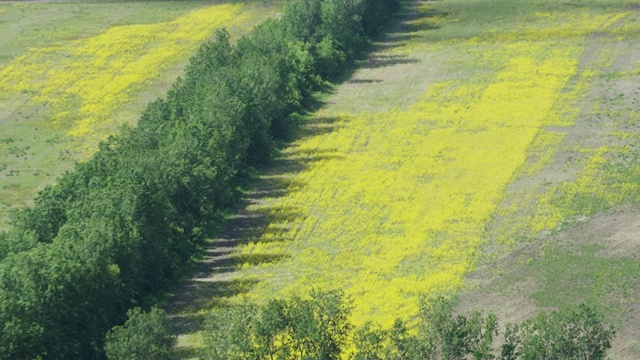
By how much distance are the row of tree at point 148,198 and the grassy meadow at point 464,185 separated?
148 inches

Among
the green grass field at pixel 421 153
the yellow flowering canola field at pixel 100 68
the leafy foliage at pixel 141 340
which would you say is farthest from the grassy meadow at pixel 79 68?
the leafy foliage at pixel 141 340

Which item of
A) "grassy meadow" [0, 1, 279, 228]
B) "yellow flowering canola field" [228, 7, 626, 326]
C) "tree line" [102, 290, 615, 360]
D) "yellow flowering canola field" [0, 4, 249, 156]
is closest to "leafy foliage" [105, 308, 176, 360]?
"tree line" [102, 290, 615, 360]

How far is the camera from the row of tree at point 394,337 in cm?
6894

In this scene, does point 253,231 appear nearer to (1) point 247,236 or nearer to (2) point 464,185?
(1) point 247,236

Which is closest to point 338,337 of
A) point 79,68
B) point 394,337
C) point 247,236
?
point 394,337

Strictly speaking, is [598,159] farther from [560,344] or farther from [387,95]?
[560,344]

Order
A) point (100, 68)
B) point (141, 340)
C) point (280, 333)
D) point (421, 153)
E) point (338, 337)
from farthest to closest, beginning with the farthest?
point (100, 68) < point (421, 153) < point (338, 337) < point (141, 340) < point (280, 333)

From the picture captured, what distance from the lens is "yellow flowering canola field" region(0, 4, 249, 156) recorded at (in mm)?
133125

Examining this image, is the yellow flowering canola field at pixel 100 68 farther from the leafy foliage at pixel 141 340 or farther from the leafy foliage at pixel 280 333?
the leafy foliage at pixel 280 333

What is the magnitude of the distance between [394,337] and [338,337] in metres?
6.16

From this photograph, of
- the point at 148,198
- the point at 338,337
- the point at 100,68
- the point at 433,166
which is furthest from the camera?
the point at 100,68

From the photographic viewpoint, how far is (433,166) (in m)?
115

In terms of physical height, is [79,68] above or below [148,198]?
below

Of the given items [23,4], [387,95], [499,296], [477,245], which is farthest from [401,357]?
[23,4]
